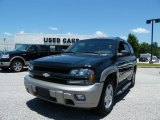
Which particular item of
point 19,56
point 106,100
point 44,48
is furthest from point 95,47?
point 44,48

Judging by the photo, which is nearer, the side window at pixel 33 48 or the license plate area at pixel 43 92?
the license plate area at pixel 43 92

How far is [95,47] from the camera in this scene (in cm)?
602

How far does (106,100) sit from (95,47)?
1.57m

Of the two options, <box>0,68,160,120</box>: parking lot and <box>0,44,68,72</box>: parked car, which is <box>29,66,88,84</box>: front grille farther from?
<box>0,44,68,72</box>: parked car

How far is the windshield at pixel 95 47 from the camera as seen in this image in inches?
228

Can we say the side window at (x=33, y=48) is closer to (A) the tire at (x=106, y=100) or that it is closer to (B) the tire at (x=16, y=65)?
(B) the tire at (x=16, y=65)

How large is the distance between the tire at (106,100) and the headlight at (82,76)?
22.0 inches

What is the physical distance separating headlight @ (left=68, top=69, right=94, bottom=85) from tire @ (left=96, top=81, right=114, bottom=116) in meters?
0.56

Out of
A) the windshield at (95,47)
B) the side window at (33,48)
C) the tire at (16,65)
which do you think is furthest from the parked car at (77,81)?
the side window at (33,48)

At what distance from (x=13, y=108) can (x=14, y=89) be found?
2354 mm

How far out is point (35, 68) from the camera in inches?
197

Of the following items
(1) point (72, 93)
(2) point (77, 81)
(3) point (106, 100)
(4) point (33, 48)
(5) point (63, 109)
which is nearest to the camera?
(1) point (72, 93)

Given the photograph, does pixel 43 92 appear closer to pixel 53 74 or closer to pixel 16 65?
pixel 53 74

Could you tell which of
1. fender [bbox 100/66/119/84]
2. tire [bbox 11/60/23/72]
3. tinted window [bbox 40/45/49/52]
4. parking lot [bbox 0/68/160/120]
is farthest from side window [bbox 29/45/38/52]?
fender [bbox 100/66/119/84]
